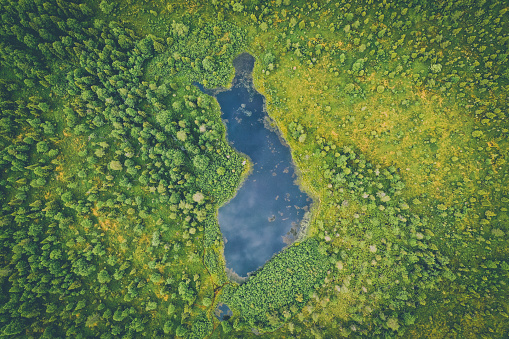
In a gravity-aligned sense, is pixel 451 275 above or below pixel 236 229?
above

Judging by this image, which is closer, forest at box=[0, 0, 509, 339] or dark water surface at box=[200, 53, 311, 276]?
forest at box=[0, 0, 509, 339]

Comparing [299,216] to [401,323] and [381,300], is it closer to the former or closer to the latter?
[381,300]

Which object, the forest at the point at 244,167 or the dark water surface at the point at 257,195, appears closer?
the forest at the point at 244,167

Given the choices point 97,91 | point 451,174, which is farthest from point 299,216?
point 97,91

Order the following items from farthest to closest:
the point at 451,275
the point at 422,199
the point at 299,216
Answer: the point at 299,216, the point at 422,199, the point at 451,275
